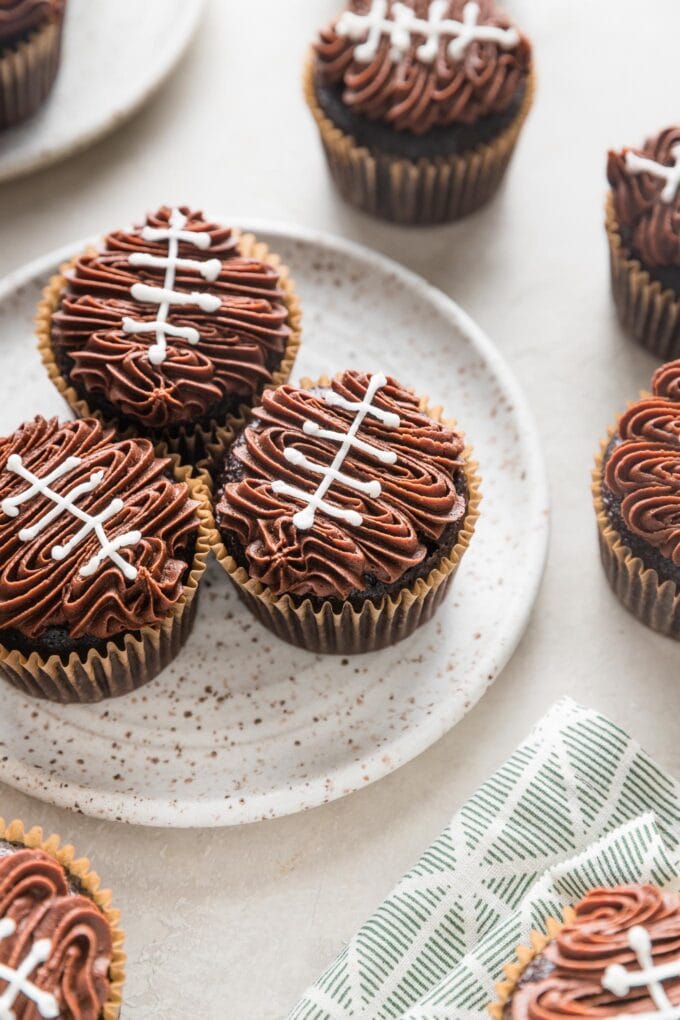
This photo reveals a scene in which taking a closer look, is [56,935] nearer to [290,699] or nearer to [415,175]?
[290,699]

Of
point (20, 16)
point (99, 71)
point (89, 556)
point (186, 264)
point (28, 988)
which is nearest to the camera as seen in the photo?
point (28, 988)

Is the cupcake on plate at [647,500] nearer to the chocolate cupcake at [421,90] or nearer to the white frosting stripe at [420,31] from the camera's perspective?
the chocolate cupcake at [421,90]

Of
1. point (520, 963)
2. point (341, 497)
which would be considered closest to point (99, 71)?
point (341, 497)

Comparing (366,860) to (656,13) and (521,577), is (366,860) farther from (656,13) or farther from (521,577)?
(656,13)

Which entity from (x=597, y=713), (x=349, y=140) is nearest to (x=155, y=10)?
(x=349, y=140)

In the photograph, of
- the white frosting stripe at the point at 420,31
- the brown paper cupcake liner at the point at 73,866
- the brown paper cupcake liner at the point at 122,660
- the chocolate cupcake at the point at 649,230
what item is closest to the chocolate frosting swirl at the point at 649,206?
the chocolate cupcake at the point at 649,230

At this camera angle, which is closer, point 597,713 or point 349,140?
point 597,713
